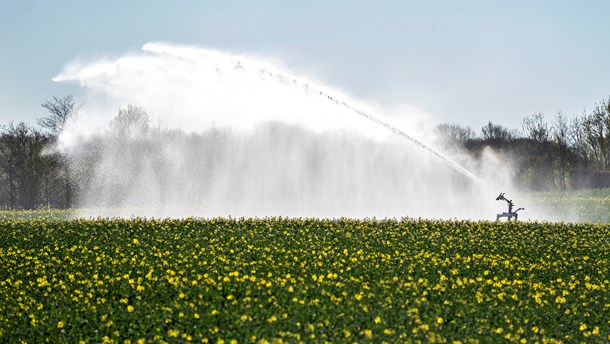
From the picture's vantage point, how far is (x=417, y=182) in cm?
3522

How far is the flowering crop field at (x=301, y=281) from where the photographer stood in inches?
488

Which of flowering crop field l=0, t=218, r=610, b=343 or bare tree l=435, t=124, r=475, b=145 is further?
bare tree l=435, t=124, r=475, b=145

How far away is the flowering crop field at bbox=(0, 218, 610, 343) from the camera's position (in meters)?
12.4

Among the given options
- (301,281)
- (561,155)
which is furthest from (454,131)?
(301,281)

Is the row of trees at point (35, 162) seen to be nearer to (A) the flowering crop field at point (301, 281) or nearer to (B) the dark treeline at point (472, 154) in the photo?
(B) the dark treeline at point (472, 154)

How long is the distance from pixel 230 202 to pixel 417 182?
9230 mm

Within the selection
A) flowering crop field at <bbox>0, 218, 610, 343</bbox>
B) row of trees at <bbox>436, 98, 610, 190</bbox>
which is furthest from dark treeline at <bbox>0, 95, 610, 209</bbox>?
flowering crop field at <bbox>0, 218, 610, 343</bbox>

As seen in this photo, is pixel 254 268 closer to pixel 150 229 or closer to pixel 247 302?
pixel 247 302

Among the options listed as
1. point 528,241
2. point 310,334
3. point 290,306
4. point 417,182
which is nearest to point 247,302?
point 290,306

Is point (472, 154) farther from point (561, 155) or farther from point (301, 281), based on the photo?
point (301, 281)

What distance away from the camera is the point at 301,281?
15133mm

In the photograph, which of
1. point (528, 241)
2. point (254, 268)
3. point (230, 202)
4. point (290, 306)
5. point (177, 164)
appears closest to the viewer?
point (290, 306)

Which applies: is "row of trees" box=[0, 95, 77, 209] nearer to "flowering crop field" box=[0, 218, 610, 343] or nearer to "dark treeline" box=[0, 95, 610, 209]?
"dark treeline" box=[0, 95, 610, 209]

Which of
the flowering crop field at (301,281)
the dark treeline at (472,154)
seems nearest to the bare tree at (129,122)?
the dark treeline at (472,154)
